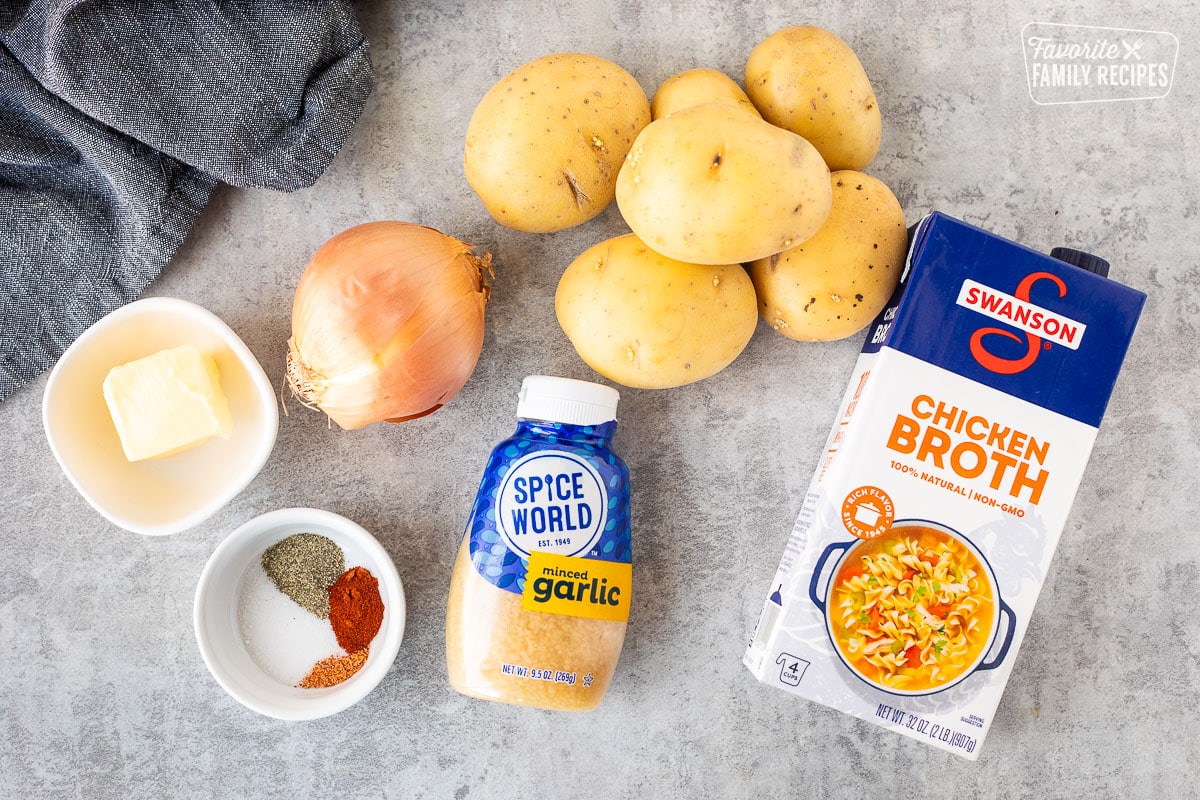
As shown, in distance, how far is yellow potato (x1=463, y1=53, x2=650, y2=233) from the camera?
2.50ft

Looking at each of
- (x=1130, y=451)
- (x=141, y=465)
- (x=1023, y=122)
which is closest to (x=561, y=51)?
(x=1023, y=122)

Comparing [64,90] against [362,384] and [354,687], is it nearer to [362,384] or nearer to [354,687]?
[362,384]

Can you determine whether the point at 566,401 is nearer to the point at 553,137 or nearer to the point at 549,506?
the point at 549,506

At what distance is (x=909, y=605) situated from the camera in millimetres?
754

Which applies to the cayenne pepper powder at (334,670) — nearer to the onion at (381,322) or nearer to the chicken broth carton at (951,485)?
the onion at (381,322)

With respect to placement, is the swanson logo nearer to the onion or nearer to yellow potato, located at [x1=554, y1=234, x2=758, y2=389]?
yellow potato, located at [x1=554, y1=234, x2=758, y2=389]

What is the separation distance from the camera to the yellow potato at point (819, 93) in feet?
2.60

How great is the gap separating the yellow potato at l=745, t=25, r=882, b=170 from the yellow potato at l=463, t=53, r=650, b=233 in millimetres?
138

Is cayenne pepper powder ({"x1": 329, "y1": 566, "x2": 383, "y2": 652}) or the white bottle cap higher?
the white bottle cap

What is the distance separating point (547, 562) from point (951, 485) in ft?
1.33

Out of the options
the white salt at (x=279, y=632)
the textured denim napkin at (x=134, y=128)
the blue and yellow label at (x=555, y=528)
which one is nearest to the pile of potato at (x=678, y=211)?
the blue and yellow label at (x=555, y=528)

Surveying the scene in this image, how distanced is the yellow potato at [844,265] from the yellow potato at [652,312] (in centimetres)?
5

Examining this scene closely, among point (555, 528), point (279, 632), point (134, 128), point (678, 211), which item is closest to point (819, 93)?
point (678, 211)
